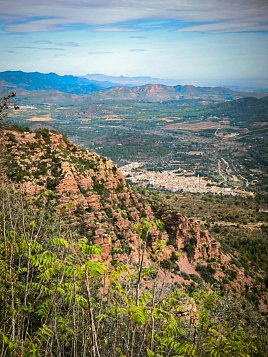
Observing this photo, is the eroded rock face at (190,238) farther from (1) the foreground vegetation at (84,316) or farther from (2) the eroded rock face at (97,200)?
(1) the foreground vegetation at (84,316)

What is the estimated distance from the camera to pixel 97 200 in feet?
81.4

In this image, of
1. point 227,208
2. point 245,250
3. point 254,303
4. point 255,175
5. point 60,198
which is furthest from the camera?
point 255,175

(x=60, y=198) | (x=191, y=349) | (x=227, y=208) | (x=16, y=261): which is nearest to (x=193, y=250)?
(x=60, y=198)

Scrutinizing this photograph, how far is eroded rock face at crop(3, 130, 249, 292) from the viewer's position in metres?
21.8

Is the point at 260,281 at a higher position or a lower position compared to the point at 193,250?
lower

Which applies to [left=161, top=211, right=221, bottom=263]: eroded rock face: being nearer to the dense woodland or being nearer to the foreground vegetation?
the dense woodland

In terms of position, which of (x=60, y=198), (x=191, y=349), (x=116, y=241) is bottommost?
(x=116, y=241)

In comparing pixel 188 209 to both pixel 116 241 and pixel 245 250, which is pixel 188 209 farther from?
pixel 116 241

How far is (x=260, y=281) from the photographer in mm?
30391

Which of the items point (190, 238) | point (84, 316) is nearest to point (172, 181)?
point (190, 238)

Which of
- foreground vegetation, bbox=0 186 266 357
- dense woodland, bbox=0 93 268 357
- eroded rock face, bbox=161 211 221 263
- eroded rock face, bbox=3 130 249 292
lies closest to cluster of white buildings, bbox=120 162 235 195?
eroded rock face, bbox=161 211 221 263

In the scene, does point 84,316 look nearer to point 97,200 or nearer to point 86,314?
point 86,314

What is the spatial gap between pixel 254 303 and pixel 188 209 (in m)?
25.1

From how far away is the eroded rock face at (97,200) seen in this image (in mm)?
21797
